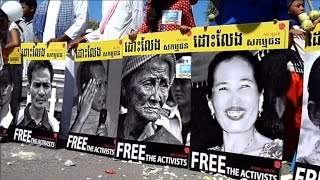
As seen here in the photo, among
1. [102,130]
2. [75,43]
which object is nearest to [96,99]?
[102,130]

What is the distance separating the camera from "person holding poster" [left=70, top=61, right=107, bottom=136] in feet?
20.0

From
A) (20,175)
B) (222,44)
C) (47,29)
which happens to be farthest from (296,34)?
(47,29)

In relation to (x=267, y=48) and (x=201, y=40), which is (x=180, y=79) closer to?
(x=201, y=40)

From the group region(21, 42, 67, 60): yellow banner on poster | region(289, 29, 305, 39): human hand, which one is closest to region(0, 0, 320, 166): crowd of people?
region(289, 29, 305, 39): human hand

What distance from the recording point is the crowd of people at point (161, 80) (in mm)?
4477

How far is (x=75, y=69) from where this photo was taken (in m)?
6.57

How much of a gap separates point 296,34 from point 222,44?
721 mm

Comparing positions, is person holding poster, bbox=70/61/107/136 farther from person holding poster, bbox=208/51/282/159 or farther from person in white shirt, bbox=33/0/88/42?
person holding poster, bbox=208/51/282/159

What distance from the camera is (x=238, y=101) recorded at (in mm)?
4617

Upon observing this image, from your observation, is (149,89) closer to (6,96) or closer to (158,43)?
(158,43)

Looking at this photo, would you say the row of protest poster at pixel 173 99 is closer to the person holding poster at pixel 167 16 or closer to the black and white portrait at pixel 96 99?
the black and white portrait at pixel 96 99

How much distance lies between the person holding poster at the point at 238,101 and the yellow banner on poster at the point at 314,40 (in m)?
0.51

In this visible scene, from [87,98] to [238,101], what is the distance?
242cm

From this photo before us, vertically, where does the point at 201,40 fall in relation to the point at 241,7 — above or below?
below
